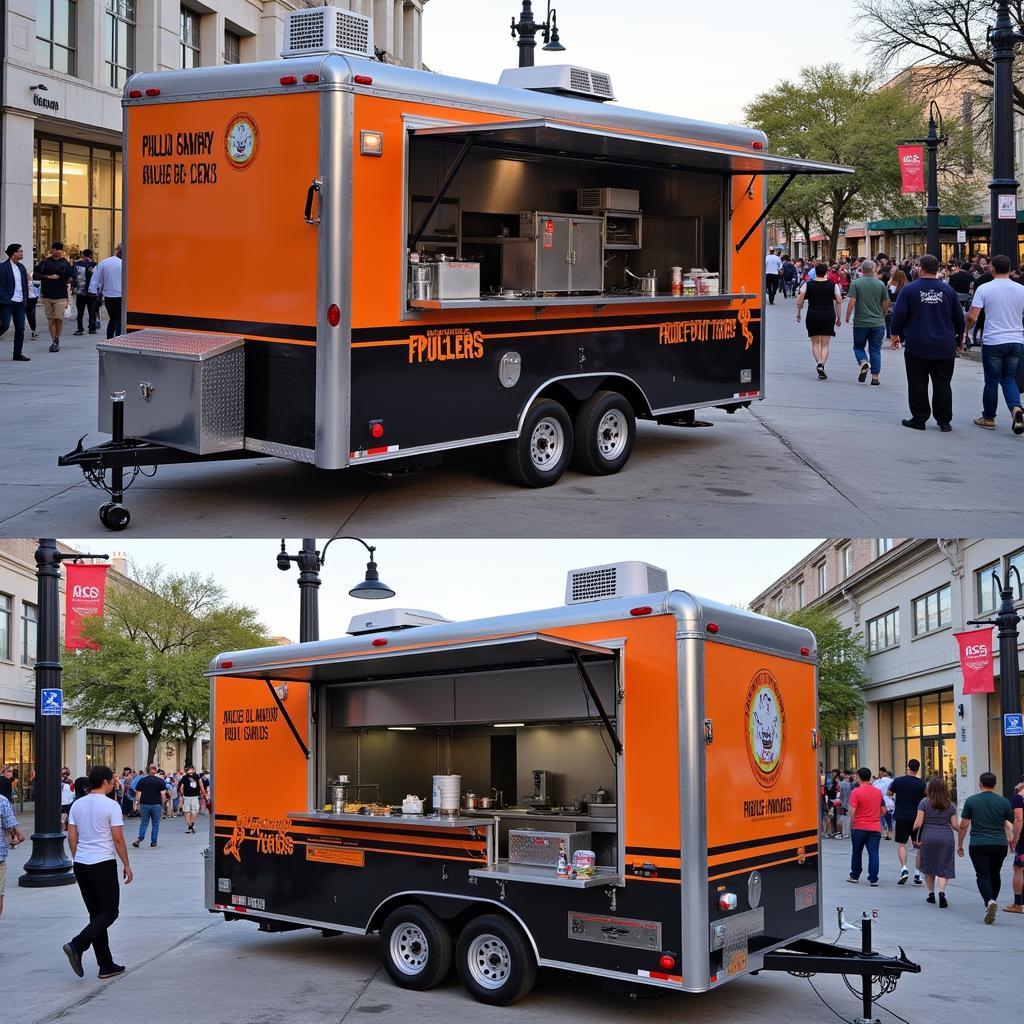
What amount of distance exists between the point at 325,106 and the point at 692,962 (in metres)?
6.36

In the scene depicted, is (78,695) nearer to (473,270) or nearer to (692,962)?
(473,270)

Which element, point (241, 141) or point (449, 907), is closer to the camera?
point (449, 907)

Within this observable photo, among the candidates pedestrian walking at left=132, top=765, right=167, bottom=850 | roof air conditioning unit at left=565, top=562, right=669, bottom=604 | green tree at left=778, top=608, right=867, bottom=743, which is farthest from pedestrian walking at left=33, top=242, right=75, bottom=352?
green tree at left=778, top=608, right=867, bottom=743

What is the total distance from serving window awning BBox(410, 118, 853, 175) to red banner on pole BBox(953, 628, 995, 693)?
27.9 ft

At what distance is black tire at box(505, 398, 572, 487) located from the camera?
11.8 metres

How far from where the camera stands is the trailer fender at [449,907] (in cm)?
788

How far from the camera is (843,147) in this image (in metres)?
71.6

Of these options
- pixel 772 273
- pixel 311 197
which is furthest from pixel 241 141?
pixel 772 273

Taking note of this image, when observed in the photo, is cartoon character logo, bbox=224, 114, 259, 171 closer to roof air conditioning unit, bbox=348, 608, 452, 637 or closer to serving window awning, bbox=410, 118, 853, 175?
serving window awning, bbox=410, 118, 853, 175

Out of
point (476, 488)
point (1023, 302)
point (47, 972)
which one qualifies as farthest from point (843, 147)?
point (47, 972)

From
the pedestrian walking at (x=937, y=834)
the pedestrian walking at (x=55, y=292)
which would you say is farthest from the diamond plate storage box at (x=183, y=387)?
the pedestrian walking at (x=55, y=292)

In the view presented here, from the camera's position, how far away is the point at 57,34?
105 ft

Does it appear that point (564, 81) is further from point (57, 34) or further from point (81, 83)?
point (57, 34)

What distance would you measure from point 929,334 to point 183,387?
28.9 feet
